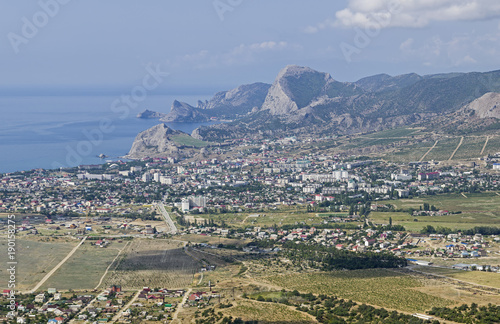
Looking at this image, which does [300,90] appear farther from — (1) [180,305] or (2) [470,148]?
(1) [180,305]

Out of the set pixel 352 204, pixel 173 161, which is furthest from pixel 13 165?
pixel 352 204

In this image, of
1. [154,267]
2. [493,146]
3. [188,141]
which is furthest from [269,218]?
[188,141]

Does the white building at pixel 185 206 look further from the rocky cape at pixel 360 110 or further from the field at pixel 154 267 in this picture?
the rocky cape at pixel 360 110

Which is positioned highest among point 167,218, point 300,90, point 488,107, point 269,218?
point 300,90

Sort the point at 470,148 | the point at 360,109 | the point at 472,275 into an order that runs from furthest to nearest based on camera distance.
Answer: the point at 360,109 < the point at 470,148 < the point at 472,275

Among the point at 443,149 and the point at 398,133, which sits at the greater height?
the point at 398,133

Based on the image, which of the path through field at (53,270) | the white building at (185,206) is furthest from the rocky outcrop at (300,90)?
the path through field at (53,270)

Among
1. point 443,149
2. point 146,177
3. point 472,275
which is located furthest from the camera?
point 443,149

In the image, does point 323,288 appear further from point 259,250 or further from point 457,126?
point 457,126
